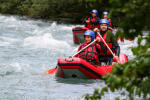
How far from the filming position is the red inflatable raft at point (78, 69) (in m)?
6.75

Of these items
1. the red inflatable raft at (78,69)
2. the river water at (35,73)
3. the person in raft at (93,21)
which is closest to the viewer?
the river water at (35,73)

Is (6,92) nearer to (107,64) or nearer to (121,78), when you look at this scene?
(107,64)

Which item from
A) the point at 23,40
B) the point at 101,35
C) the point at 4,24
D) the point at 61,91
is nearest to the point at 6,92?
the point at 61,91

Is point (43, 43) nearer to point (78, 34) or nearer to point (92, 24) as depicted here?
point (78, 34)

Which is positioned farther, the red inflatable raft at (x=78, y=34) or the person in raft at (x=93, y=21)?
the red inflatable raft at (x=78, y=34)

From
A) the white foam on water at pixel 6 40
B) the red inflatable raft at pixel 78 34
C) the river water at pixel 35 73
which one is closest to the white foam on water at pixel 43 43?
the river water at pixel 35 73

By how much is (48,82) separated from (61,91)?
75 cm

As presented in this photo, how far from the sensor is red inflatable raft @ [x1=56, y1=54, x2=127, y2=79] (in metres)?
6.75

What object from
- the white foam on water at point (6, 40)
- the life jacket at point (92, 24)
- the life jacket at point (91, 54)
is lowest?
the white foam on water at point (6, 40)

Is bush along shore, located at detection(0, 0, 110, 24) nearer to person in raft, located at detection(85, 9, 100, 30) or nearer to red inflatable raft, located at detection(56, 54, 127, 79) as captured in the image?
person in raft, located at detection(85, 9, 100, 30)

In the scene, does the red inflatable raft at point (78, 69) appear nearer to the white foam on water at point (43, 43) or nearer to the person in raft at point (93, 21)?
the person in raft at point (93, 21)

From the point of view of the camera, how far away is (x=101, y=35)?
770 cm

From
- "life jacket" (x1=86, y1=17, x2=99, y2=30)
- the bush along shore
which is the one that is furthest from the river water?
the bush along shore

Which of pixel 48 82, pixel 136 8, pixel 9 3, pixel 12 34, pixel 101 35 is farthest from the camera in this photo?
pixel 9 3
